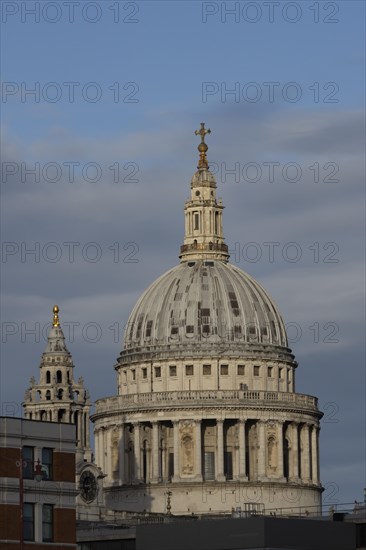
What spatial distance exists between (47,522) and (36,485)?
7.50 feet

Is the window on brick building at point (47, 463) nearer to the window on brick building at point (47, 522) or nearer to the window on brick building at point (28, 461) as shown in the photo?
the window on brick building at point (28, 461)

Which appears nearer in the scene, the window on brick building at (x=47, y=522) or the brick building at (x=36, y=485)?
the brick building at (x=36, y=485)

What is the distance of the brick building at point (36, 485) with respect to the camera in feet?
531

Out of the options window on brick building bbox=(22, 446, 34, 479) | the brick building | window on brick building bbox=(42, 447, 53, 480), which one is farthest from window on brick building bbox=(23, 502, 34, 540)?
window on brick building bbox=(42, 447, 53, 480)

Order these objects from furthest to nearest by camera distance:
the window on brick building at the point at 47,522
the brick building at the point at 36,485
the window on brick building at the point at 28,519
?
the window on brick building at the point at 47,522 → the window on brick building at the point at 28,519 → the brick building at the point at 36,485

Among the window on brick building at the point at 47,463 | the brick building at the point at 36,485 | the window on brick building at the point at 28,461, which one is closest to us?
the brick building at the point at 36,485

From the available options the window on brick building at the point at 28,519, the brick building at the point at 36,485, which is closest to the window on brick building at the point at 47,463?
the brick building at the point at 36,485

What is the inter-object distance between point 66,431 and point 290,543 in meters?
14.2

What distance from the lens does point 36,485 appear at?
539 feet

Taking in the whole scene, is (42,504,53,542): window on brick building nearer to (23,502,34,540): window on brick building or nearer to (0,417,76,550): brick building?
(0,417,76,550): brick building

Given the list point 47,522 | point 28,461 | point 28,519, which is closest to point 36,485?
point 28,461

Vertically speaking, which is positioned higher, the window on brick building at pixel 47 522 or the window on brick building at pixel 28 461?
the window on brick building at pixel 28 461

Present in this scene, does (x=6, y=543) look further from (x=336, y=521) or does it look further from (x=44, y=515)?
(x=336, y=521)

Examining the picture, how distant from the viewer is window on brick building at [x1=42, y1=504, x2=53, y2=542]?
164 m
